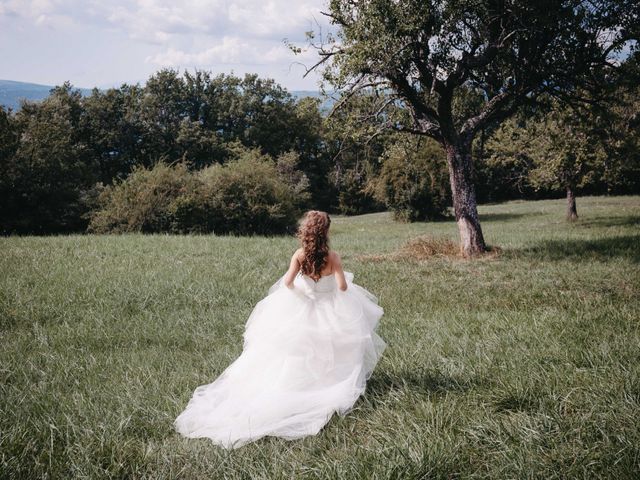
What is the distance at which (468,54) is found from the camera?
533 inches

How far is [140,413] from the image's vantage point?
14.6 feet

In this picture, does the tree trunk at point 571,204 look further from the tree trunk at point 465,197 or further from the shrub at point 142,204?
the shrub at point 142,204

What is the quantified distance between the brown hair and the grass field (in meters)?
1.38

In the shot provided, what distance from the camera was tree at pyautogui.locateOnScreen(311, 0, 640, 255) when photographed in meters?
11.8

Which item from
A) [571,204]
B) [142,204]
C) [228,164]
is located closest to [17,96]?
[228,164]

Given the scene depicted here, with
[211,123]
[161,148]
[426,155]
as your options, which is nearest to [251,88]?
[211,123]

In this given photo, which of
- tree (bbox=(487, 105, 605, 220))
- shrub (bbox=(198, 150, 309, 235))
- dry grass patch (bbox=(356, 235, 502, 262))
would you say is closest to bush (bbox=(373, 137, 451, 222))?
tree (bbox=(487, 105, 605, 220))

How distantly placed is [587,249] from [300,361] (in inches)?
498

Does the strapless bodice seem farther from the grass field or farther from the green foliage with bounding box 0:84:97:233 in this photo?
the green foliage with bounding box 0:84:97:233

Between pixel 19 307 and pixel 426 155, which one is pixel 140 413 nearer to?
pixel 19 307

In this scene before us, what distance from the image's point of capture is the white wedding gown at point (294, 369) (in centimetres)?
408

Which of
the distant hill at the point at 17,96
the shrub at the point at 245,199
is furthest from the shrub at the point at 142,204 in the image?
the distant hill at the point at 17,96

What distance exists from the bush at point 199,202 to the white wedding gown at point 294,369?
2059 centimetres

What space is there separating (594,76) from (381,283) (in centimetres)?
1004
